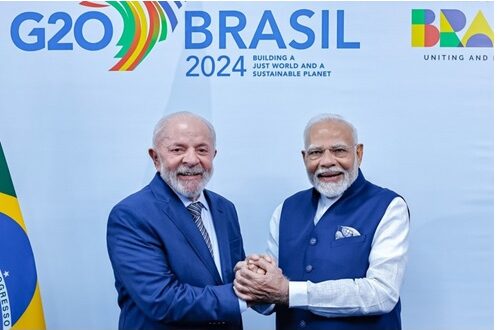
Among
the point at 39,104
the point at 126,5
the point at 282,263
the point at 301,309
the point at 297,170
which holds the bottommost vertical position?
the point at 301,309

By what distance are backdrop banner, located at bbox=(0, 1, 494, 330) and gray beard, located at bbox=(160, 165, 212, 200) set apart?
0.36 m

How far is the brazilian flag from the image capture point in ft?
8.57

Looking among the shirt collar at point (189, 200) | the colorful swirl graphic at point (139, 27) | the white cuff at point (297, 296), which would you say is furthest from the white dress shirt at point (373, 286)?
the colorful swirl graphic at point (139, 27)

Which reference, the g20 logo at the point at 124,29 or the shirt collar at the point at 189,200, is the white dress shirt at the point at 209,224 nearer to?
the shirt collar at the point at 189,200

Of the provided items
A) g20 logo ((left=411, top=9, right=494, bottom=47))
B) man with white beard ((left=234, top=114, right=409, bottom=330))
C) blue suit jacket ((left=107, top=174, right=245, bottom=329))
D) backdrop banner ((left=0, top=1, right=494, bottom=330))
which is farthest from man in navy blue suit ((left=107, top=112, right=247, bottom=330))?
g20 logo ((left=411, top=9, right=494, bottom=47))

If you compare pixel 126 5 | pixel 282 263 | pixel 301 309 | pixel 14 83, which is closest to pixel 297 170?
pixel 282 263

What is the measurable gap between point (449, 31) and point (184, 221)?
4.32ft

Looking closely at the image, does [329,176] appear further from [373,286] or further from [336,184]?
[373,286]

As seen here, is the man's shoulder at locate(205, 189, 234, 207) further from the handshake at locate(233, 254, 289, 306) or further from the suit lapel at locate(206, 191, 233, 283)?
the handshake at locate(233, 254, 289, 306)

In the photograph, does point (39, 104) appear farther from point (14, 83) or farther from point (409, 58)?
point (409, 58)

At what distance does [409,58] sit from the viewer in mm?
2527

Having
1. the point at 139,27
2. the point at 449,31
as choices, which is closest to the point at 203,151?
the point at 139,27

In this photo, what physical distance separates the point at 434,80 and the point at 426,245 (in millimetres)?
671

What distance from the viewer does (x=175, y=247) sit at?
212cm
